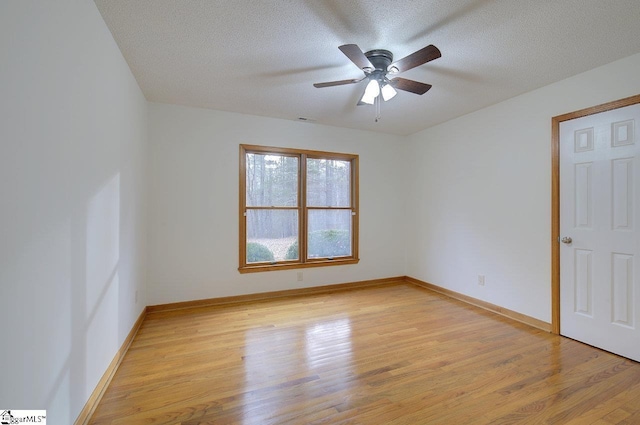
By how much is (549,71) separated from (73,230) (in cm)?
397

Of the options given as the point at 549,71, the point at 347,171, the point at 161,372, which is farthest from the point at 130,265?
the point at 549,71

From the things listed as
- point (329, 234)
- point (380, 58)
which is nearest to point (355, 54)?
point (380, 58)

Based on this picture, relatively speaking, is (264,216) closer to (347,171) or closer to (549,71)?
(347,171)

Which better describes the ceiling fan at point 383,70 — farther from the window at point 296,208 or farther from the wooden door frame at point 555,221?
the window at point 296,208

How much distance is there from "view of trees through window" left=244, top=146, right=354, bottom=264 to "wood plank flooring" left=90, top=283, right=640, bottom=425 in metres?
1.13

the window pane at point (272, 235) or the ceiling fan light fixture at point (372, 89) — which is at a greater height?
the ceiling fan light fixture at point (372, 89)

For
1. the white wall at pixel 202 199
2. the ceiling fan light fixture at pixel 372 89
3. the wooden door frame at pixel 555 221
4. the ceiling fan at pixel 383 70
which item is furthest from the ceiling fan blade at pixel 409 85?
the white wall at pixel 202 199

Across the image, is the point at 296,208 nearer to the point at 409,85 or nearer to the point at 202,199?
the point at 202,199

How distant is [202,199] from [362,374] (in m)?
2.81

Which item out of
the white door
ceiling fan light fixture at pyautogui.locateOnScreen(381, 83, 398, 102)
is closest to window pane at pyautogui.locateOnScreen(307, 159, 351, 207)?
ceiling fan light fixture at pyautogui.locateOnScreen(381, 83, 398, 102)

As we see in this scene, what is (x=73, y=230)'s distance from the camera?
1.49 metres

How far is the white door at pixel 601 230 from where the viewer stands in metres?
2.36

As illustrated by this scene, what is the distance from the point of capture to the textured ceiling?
1835 millimetres

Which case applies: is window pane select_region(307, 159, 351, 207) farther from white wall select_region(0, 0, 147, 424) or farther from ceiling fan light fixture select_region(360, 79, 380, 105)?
white wall select_region(0, 0, 147, 424)
